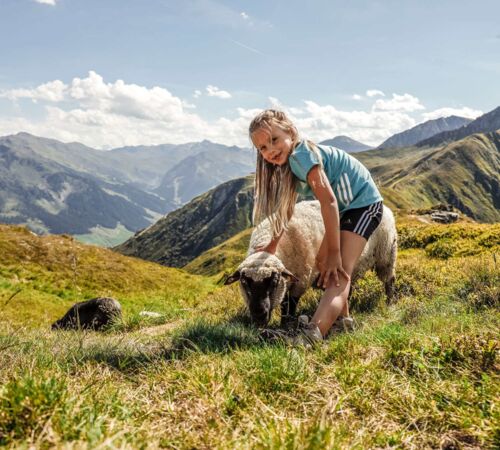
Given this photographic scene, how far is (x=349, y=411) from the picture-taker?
3.25 meters

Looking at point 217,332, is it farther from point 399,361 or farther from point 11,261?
point 11,261

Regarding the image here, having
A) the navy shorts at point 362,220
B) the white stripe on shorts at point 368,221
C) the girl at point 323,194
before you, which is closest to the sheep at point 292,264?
the girl at point 323,194

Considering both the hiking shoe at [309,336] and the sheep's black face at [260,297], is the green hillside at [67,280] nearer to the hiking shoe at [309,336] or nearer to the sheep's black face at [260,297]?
the sheep's black face at [260,297]

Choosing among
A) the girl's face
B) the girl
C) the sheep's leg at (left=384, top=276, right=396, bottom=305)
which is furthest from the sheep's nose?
the sheep's leg at (left=384, top=276, right=396, bottom=305)

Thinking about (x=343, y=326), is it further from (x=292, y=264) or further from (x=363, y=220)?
(x=292, y=264)

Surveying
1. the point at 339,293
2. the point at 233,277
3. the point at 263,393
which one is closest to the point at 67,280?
the point at 233,277

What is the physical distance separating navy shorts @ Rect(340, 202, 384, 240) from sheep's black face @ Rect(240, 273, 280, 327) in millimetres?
1736

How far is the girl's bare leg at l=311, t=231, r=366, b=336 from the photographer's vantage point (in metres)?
5.98

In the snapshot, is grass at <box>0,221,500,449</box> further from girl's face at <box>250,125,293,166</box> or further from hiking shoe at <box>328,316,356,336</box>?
girl's face at <box>250,125,293,166</box>

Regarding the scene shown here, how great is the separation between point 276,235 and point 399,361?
148 inches

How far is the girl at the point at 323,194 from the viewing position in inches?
234

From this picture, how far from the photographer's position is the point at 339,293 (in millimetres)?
6176

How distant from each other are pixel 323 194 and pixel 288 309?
3.53 metres

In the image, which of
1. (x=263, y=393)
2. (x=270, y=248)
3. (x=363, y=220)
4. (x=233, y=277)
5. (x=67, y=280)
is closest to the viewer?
(x=263, y=393)
